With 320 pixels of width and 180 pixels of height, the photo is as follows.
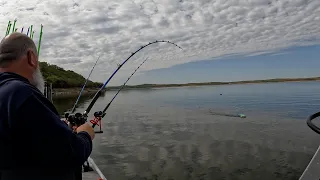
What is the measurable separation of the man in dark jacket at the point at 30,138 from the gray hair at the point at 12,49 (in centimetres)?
11

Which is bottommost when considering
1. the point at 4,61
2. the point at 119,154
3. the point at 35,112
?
the point at 119,154

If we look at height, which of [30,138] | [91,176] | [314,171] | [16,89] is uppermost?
[16,89]

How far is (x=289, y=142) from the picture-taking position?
22.3m

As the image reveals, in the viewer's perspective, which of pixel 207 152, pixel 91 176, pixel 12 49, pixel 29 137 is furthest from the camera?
pixel 207 152

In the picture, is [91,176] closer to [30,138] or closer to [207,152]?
[30,138]

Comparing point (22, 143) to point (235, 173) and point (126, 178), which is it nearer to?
point (126, 178)

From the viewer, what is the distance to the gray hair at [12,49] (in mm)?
1935

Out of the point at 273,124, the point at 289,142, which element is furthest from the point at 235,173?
the point at 273,124

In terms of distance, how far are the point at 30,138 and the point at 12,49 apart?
698mm

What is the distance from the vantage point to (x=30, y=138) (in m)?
1.64

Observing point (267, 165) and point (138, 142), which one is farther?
point (138, 142)

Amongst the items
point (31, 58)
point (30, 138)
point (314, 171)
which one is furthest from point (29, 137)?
point (314, 171)

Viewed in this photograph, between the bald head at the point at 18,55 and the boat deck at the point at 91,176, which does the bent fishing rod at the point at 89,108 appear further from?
the boat deck at the point at 91,176

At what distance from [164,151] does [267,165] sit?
7.34m
